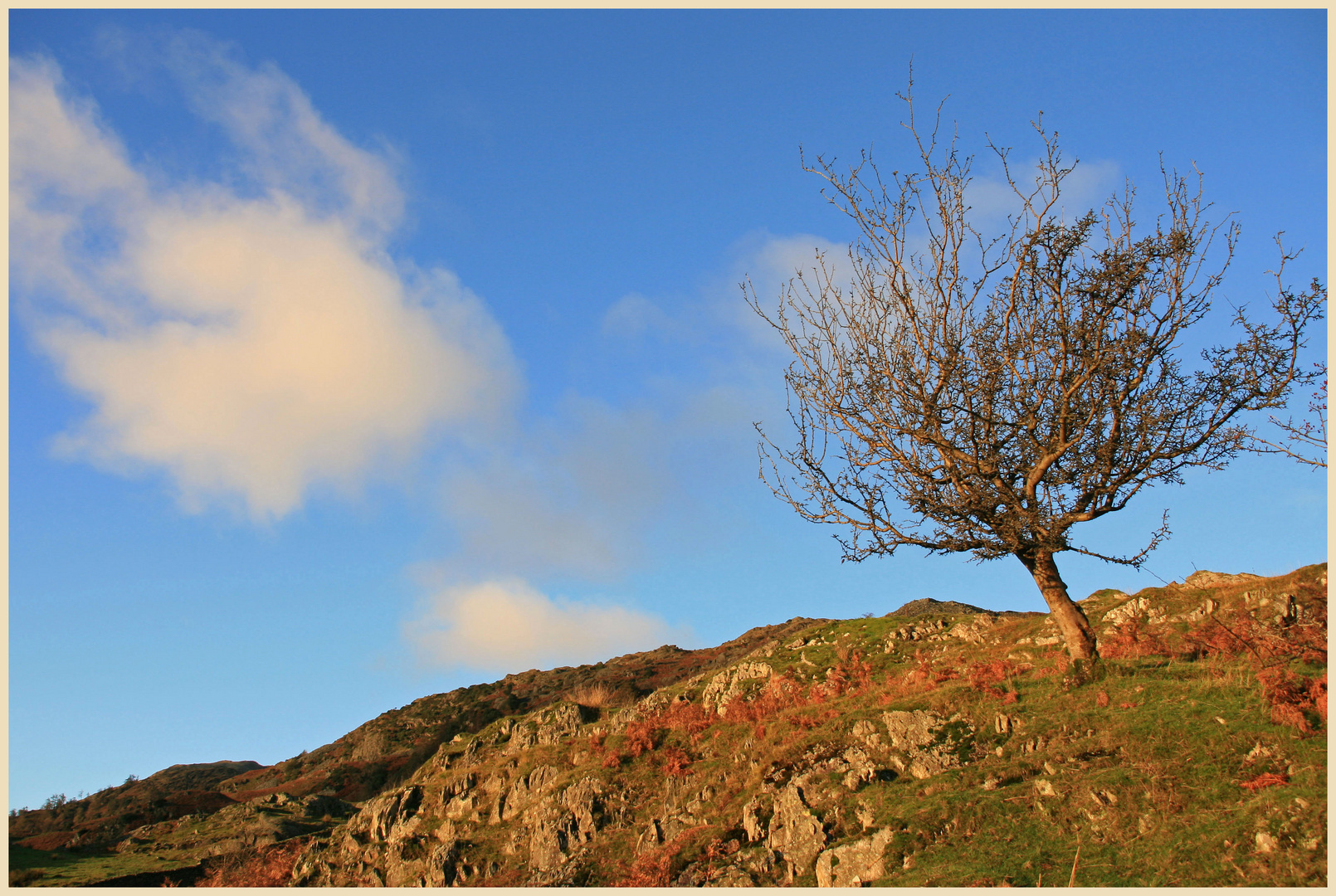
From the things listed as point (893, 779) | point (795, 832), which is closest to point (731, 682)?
point (893, 779)

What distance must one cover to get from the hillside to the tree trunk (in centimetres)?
53

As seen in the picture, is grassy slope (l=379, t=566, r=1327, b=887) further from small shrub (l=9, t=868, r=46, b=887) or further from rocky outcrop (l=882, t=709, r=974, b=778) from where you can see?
small shrub (l=9, t=868, r=46, b=887)

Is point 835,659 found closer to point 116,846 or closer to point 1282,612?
Result: point 1282,612

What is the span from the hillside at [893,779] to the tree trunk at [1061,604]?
0.53m

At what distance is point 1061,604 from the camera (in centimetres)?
1862

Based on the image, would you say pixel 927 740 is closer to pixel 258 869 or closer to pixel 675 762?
pixel 675 762

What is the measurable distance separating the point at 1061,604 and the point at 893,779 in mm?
6516

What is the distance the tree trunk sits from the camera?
18.5m

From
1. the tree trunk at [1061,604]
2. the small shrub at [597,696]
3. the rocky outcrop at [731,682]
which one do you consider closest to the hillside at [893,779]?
the rocky outcrop at [731,682]

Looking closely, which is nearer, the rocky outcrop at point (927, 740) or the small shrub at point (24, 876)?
the rocky outcrop at point (927, 740)

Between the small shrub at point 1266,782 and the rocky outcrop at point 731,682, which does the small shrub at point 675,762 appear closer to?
the rocky outcrop at point 731,682

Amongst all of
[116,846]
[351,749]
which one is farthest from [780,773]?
[351,749]

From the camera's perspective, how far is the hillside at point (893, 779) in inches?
484

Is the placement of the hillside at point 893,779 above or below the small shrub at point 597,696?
below
